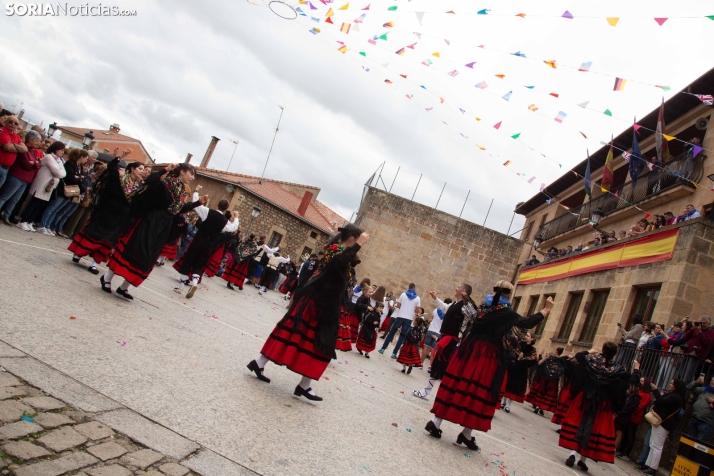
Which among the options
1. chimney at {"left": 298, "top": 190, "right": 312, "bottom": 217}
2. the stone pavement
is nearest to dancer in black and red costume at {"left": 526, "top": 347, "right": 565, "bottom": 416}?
the stone pavement

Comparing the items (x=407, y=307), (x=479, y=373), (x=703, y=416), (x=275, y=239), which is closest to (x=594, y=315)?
(x=407, y=307)

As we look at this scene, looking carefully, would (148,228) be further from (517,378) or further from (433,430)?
(517,378)

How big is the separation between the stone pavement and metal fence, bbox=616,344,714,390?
307 cm

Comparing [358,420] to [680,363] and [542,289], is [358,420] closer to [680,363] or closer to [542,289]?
[680,363]

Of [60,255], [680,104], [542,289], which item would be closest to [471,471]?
[60,255]

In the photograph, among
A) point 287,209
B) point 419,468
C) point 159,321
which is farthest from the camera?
point 287,209

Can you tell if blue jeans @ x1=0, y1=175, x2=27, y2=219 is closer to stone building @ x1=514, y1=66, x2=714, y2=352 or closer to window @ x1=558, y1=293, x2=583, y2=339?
stone building @ x1=514, y1=66, x2=714, y2=352

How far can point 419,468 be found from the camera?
13.9ft

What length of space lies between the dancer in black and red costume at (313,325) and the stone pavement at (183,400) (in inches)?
11.2

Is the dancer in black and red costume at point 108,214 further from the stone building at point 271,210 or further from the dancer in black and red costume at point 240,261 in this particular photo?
the stone building at point 271,210

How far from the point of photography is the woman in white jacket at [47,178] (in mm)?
9641

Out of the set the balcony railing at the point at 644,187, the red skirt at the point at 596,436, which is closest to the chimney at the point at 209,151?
the balcony railing at the point at 644,187

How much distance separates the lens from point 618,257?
1485 centimetres

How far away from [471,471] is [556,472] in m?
2.19
